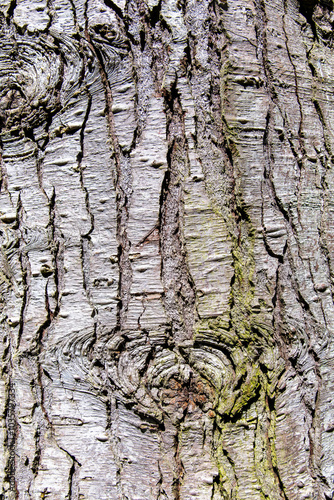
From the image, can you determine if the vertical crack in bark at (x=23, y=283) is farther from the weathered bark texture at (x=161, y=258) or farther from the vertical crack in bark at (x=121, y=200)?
the vertical crack in bark at (x=121, y=200)

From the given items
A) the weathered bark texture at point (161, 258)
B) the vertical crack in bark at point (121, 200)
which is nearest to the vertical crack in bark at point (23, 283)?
the weathered bark texture at point (161, 258)

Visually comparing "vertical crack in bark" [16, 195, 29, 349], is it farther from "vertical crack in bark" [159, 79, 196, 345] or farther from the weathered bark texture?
"vertical crack in bark" [159, 79, 196, 345]

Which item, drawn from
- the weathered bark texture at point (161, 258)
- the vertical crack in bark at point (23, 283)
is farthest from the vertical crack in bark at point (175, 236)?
the vertical crack in bark at point (23, 283)

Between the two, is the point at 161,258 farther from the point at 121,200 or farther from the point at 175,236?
the point at 121,200

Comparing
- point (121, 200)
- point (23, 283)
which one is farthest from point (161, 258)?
point (23, 283)

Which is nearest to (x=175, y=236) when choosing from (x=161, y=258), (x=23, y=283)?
(x=161, y=258)

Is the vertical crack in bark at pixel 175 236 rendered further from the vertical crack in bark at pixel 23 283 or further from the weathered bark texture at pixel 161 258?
the vertical crack in bark at pixel 23 283

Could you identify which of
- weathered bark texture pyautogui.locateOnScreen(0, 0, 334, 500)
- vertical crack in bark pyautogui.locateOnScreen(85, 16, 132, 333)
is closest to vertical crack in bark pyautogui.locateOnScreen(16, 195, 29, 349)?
weathered bark texture pyautogui.locateOnScreen(0, 0, 334, 500)

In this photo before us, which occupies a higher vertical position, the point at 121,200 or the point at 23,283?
the point at 121,200
